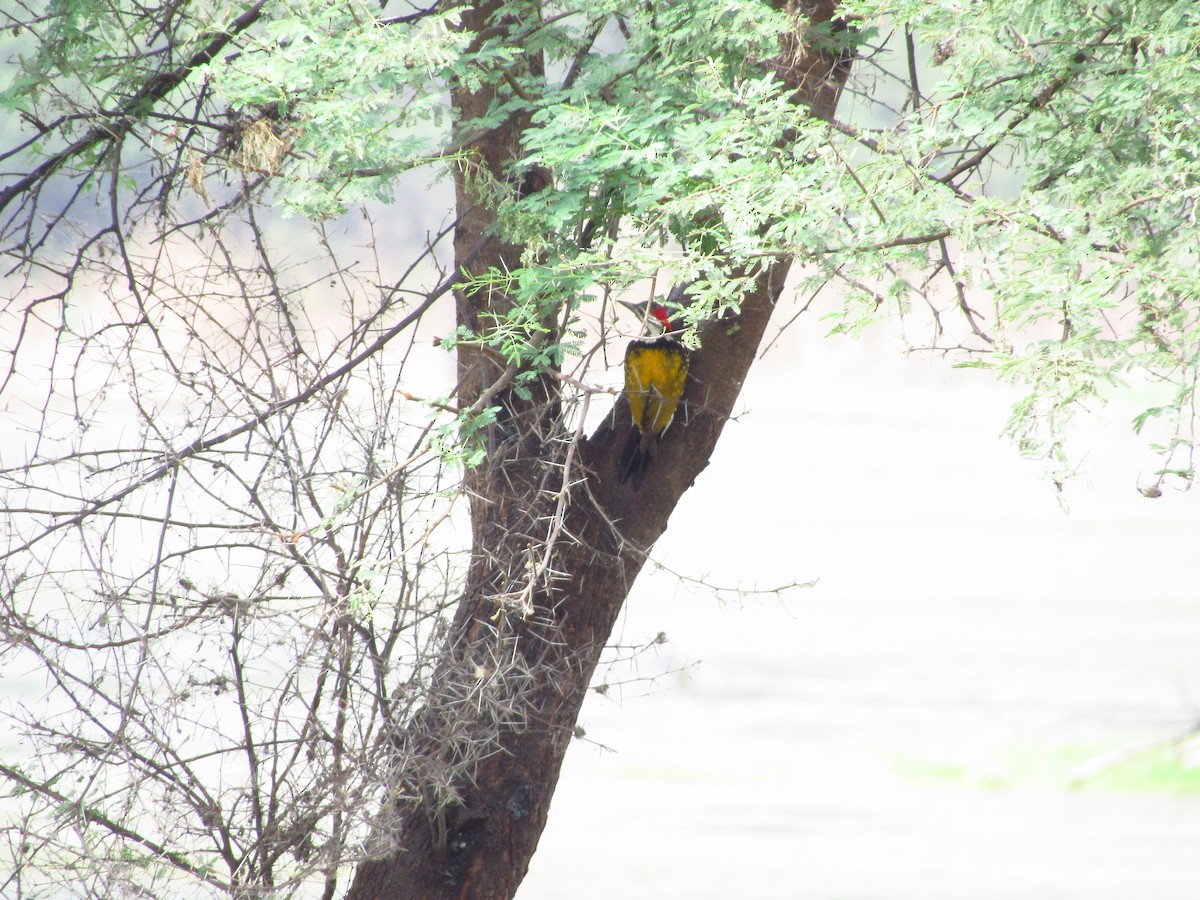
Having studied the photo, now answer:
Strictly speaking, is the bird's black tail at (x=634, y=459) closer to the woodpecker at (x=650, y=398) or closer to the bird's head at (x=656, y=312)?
the woodpecker at (x=650, y=398)

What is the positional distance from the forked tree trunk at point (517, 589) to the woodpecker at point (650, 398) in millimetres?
33

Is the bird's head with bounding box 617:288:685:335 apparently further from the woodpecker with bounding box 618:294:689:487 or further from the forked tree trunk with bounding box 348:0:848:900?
the forked tree trunk with bounding box 348:0:848:900

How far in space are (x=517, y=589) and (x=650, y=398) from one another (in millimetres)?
627

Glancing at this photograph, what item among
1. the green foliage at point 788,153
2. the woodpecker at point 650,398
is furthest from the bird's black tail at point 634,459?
the green foliage at point 788,153

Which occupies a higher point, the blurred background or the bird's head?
the blurred background

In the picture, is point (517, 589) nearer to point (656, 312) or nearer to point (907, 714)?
point (656, 312)

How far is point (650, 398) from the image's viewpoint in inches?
120

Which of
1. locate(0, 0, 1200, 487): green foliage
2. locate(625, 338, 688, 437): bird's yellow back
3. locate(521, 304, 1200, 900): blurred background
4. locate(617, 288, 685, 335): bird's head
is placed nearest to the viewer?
locate(0, 0, 1200, 487): green foliage

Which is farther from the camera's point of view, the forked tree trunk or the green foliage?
the forked tree trunk

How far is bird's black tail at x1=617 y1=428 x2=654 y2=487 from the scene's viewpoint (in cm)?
309

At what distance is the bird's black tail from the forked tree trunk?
22 mm

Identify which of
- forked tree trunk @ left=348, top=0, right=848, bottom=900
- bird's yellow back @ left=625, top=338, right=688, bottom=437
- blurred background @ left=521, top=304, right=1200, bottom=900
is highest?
blurred background @ left=521, top=304, right=1200, bottom=900

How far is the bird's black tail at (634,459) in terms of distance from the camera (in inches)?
122

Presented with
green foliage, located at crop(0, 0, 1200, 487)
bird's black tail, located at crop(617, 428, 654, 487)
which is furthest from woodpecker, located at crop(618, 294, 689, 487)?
green foliage, located at crop(0, 0, 1200, 487)
